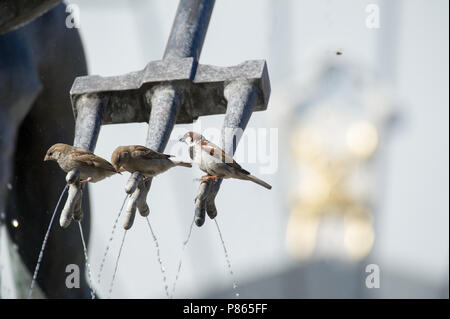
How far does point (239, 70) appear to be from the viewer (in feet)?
24.5

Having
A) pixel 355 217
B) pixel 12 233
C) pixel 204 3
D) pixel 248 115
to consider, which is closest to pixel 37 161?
pixel 12 233

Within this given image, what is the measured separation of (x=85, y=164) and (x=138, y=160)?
0.33 meters

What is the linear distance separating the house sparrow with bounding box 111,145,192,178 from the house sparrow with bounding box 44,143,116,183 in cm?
7

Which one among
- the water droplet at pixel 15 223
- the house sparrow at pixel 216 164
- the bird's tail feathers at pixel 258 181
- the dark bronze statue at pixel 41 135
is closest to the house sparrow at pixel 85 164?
the house sparrow at pixel 216 164

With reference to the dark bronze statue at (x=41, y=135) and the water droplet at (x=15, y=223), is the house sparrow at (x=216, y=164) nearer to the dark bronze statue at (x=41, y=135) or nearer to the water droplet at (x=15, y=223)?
the dark bronze statue at (x=41, y=135)

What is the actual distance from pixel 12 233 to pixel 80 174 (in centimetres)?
291

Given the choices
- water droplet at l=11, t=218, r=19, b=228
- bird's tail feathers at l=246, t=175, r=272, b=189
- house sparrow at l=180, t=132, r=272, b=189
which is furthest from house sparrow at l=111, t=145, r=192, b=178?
water droplet at l=11, t=218, r=19, b=228

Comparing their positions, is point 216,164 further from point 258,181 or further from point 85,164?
point 85,164

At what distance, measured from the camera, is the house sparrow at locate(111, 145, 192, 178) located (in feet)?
22.2

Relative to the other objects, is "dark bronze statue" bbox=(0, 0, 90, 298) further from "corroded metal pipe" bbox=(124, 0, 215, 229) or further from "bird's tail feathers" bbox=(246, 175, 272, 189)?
"bird's tail feathers" bbox=(246, 175, 272, 189)

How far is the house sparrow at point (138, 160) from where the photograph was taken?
6.78 meters

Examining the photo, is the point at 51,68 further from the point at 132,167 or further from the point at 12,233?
the point at 132,167
